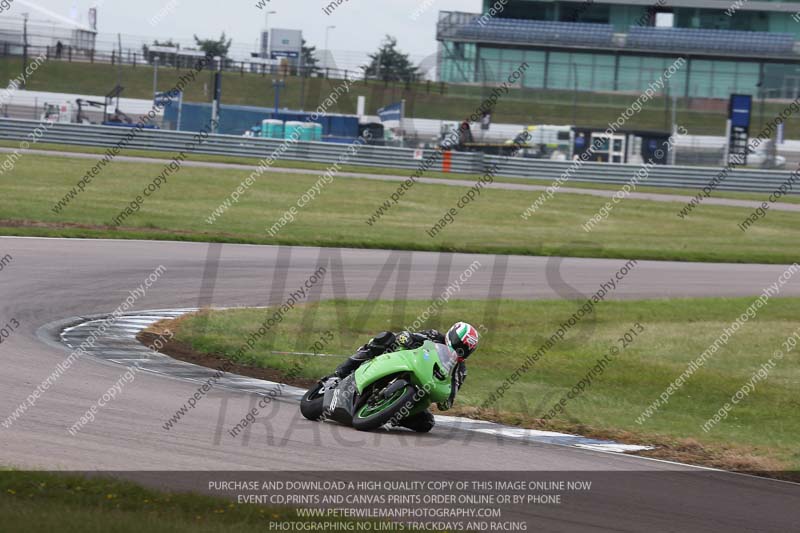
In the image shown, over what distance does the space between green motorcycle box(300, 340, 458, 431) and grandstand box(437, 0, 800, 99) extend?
71402 millimetres

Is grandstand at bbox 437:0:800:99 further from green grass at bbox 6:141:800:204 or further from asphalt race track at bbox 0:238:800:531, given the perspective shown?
asphalt race track at bbox 0:238:800:531

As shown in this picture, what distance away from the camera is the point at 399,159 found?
4834cm

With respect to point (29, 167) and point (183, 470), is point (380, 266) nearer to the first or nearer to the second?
point (183, 470)

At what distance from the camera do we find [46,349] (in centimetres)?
1316

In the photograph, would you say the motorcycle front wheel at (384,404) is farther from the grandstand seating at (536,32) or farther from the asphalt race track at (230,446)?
the grandstand seating at (536,32)

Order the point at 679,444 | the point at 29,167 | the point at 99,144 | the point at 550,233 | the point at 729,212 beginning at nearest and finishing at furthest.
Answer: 1. the point at 679,444
2. the point at 550,233
3. the point at 29,167
4. the point at 729,212
5. the point at 99,144

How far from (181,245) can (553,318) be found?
32.2 feet

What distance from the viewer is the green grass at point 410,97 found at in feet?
240

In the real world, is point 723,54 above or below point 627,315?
above

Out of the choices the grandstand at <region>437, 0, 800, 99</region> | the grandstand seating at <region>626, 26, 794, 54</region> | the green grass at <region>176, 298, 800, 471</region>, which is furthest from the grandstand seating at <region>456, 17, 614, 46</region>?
the green grass at <region>176, 298, 800, 471</region>

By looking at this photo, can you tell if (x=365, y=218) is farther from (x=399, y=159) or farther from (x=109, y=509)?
(x=109, y=509)

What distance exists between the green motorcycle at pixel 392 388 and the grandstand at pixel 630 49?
71.4 metres

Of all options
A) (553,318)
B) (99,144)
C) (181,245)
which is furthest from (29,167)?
(553,318)

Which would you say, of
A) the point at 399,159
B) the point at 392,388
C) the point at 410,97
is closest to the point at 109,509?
the point at 392,388
